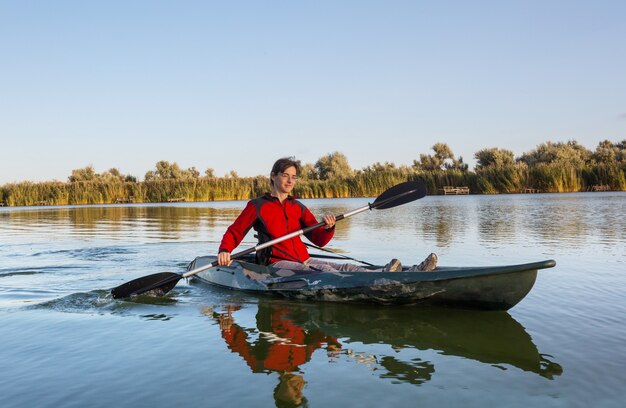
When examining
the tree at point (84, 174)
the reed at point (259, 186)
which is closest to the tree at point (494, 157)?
the reed at point (259, 186)

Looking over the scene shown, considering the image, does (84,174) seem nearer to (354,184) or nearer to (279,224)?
(354,184)

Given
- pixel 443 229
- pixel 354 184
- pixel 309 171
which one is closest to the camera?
pixel 443 229

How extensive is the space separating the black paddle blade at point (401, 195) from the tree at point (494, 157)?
137 ft

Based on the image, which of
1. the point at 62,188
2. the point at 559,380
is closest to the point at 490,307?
the point at 559,380

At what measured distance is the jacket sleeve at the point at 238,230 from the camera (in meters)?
5.77

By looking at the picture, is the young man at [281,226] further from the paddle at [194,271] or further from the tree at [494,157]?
the tree at [494,157]

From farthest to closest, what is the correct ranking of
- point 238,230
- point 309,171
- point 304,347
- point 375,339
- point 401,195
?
point 309,171
point 401,195
point 238,230
point 375,339
point 304,347

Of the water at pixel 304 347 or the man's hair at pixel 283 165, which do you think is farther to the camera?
the man's hair at pixel 283 165

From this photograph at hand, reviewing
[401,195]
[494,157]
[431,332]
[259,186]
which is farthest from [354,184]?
[431,332]

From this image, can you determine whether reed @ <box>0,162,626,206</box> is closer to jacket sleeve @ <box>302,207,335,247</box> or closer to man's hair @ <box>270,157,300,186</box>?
jacket sleeve @ <box>302,207,335,247</box>

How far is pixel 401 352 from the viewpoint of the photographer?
13.0 ft

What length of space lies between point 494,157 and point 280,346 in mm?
46551

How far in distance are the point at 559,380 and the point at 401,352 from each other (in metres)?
1.06

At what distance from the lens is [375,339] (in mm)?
4328
